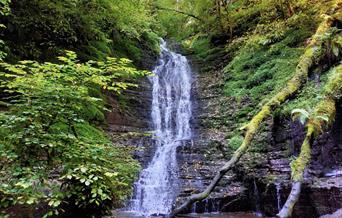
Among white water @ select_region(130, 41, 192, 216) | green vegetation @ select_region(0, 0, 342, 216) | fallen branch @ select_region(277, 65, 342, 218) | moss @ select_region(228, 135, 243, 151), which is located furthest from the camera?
moss @ select_region(228, 135, 243, 151)

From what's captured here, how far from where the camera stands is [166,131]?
11.9m

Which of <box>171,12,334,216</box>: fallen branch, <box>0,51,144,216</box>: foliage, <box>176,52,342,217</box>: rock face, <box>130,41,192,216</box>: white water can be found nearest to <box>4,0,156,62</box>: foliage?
<box>130,41,192,216</box>: white water

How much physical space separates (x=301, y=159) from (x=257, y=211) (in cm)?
235

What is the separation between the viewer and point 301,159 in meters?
5.96

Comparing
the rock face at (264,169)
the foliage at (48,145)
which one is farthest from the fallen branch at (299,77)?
the foliage at (48,145)

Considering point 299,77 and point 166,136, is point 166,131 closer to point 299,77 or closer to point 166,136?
point 166,136

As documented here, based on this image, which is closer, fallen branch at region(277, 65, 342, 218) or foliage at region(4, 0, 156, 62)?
fallen branch at region(277, 65, 342, 218)

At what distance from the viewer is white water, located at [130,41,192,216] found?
836cm

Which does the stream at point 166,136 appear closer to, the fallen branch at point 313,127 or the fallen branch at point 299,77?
the fallen branch at point 313,127

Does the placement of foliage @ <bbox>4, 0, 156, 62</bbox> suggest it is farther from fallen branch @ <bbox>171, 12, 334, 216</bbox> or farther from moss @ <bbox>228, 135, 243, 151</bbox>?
fallen branch @ <bbox>171, 12, 334, 216</bbox>

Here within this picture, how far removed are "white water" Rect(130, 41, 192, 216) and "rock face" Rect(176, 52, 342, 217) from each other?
38cm

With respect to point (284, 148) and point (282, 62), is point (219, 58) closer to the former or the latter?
point (282, 62)

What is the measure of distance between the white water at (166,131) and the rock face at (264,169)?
0.38m

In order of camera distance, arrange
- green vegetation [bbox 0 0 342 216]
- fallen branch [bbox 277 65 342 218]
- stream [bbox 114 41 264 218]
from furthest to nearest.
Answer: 1. stream [bbox 114 41 264 218]
2. fallen branch [bbox 277 65 342 218]
3. green vegetation [bbox 0 0 342 216]
